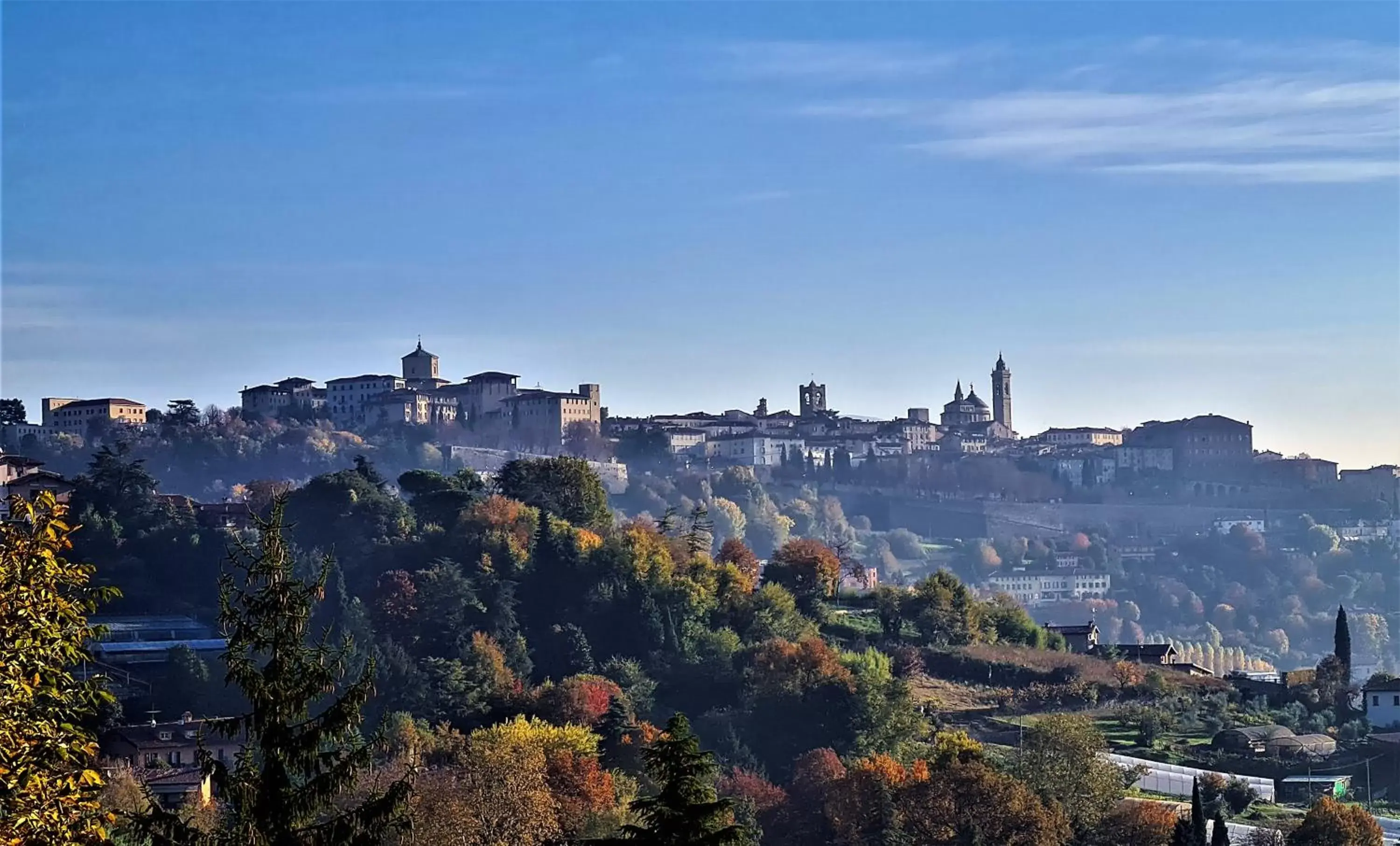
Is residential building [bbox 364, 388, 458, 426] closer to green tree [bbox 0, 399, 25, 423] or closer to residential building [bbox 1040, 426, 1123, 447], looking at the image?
green tree [bbox 0, 399, 25, 423]

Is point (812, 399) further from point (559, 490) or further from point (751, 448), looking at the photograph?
point (559, 490)

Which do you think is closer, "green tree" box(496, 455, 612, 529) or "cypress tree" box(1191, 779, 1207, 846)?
"cypress tree" box(1191, 779, 1207, 846)

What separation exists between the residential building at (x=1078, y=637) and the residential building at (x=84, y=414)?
48.6 m

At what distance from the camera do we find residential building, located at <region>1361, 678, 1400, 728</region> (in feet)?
146

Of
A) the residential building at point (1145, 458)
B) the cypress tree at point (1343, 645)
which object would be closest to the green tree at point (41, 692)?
the cypress tree at point (1343, 645)

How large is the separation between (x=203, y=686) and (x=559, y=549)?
9.78 metres

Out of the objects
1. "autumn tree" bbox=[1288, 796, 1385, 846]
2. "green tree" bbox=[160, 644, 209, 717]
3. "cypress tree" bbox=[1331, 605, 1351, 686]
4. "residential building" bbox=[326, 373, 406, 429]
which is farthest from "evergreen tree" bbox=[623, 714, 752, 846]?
"residential building" bbox=[326, 373, 406, 429]

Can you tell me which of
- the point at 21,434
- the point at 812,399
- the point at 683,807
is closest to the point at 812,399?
the point at 812,399

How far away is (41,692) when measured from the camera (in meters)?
8.38

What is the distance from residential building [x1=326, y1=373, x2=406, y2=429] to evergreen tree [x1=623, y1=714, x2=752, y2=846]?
89437 mm

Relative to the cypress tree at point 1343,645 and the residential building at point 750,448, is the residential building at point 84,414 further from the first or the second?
the cypress tree at point 1343,645

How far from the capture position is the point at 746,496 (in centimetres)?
10650

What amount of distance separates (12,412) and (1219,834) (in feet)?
214

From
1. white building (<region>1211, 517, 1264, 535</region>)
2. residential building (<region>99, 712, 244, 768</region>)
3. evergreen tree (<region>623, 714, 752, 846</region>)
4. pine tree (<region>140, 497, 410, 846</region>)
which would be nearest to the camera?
pine tree (<region>140, 497, 410, 846</region>)
